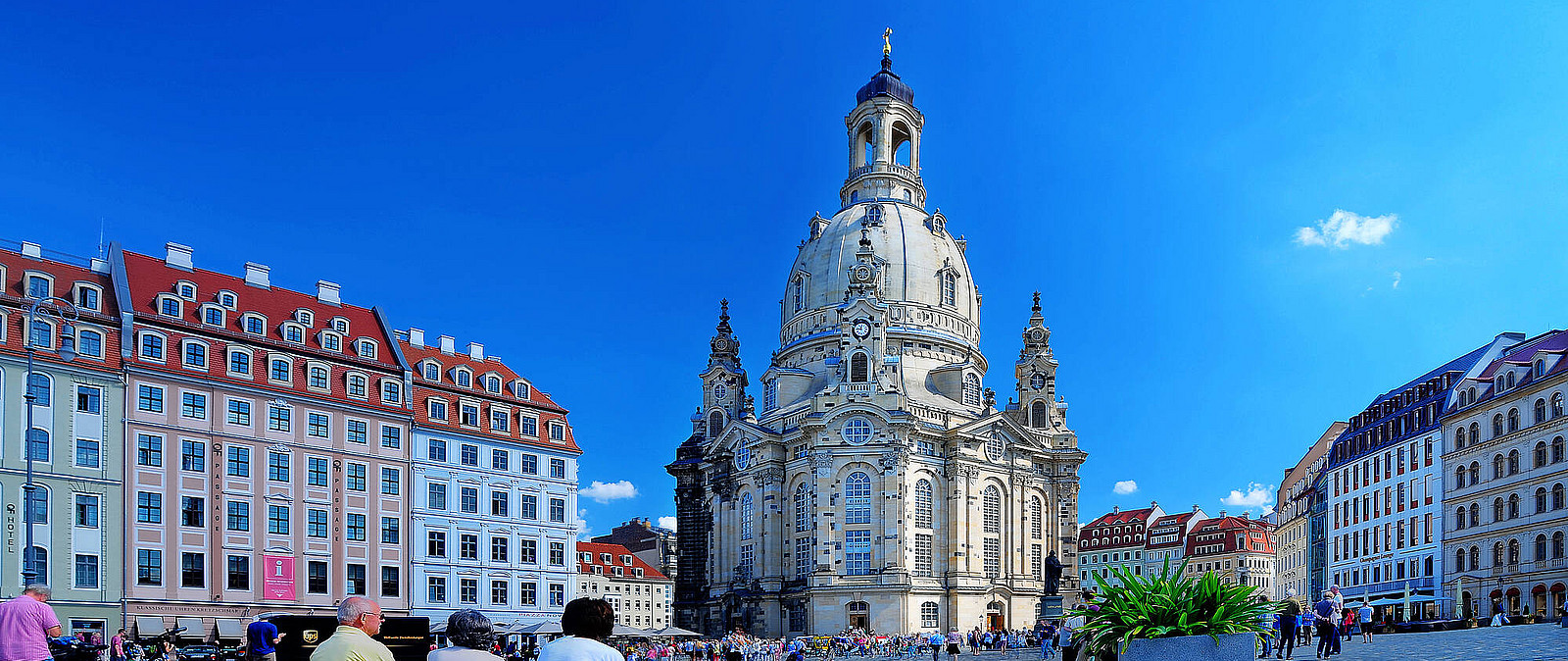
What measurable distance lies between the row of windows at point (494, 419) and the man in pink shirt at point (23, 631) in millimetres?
51954

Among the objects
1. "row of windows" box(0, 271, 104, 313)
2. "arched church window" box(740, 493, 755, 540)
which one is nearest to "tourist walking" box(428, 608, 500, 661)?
"row of windows" box(0, 271, 104, 313)

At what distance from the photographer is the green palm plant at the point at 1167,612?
48.3 ft

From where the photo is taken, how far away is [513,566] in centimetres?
6662

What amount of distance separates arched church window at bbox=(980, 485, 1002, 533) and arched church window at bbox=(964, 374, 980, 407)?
696cm

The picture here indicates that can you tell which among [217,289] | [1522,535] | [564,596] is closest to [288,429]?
[217,289]

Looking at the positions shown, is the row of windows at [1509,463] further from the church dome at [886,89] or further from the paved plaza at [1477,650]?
the church dome at [886,89]

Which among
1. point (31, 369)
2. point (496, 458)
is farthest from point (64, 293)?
point (496, 458)

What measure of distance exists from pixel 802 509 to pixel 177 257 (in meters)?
49.7

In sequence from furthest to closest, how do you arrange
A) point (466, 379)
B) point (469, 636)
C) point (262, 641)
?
1. point (466, 379)
2. point (262, 641)
3. point (469, 636)

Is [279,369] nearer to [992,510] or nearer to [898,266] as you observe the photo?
[992,510]

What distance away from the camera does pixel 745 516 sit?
104m

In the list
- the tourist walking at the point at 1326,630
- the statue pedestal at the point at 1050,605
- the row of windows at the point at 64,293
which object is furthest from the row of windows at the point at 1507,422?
the row of windows at the point at 64,293

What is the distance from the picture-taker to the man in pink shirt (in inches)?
517

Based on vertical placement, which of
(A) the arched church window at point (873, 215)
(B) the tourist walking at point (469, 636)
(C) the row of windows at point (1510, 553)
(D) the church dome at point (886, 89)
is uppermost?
(D) the church dome at point (886, 89)
